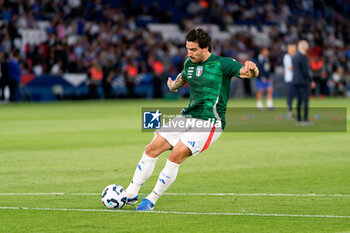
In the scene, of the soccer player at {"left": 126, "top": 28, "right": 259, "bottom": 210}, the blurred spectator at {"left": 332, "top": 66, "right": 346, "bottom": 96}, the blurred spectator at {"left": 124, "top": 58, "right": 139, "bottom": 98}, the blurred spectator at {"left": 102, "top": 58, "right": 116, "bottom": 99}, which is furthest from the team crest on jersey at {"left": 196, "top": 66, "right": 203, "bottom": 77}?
the blurred spectator at {"left": 332, "top": 66, "right": 346, "bottom": 96}

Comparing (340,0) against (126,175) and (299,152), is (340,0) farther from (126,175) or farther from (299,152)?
(126,175)

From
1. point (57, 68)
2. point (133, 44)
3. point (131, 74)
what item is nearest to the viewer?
point (57, 68)

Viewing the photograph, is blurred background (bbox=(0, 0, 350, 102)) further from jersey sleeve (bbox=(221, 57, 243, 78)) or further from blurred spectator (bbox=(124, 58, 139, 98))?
jersey sleeve (bbox=(221, 57, 243, 78))

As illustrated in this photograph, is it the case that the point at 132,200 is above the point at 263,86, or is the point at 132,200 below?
above

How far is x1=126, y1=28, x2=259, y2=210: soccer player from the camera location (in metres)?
8.95

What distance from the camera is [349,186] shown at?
1089 centimetres

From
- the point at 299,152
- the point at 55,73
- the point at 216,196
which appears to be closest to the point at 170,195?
the point at 216,196

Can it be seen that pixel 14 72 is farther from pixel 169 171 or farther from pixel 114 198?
pixel 169 171

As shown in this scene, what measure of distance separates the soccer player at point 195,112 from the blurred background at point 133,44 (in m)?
25.2

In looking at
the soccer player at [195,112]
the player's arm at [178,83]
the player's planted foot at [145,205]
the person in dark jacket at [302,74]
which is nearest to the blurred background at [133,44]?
the person in dark jacket at [302,74]

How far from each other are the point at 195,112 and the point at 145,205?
1.31 meters

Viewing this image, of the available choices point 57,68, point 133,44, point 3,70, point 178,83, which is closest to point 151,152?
point 178,83

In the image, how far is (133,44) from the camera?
135 ft

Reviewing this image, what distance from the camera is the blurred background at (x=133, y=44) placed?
3625 cm
